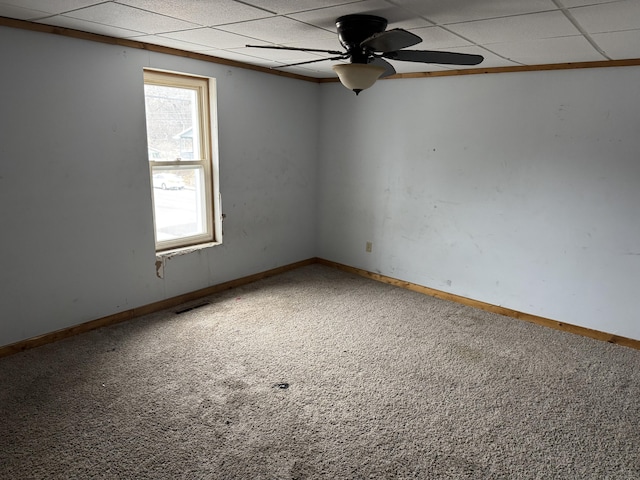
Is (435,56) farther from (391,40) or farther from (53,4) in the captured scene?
(53,4)

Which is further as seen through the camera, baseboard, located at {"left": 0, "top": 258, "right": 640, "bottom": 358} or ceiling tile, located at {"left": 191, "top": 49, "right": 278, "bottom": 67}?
ceiling tile, located at {"left": 191, "top": 49, "right": 278, "bottom": 67}

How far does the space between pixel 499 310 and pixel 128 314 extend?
3330mm

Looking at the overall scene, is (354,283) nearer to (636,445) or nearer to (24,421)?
(636,445)

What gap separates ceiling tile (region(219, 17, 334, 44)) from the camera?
252cm

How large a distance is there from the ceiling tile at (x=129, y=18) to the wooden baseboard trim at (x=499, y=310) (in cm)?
320

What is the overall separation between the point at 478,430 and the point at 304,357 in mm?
1258

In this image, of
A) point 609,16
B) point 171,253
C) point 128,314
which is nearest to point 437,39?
point 609,16

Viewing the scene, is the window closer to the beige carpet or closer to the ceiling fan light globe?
the beige carpet

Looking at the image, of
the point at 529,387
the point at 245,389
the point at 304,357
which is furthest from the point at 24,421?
the point at 529,387

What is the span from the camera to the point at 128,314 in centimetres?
373

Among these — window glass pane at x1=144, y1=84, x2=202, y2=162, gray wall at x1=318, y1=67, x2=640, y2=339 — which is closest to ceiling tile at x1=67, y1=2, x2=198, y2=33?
window glass pane at x1=144, y1=84, x2=202, y2=162

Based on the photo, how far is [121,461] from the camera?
213cm

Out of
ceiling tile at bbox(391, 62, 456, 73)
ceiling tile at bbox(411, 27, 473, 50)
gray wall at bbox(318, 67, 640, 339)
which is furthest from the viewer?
ceiling tile at bbox(391, 62, 456, 73)

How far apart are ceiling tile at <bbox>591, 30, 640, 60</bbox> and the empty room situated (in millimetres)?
29
